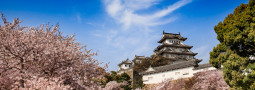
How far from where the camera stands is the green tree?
9.79 m

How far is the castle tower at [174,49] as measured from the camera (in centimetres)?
4359

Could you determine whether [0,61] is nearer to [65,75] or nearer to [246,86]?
[65,75]

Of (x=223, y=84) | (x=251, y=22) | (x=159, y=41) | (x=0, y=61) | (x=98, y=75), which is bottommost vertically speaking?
(x=223, y=84)

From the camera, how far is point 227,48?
11398 mm

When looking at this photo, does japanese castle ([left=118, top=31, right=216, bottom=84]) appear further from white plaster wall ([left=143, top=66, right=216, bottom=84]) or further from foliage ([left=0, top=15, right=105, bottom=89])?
foliage ([left=0, top=15, right=105, bottom=89])

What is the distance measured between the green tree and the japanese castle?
44.9 ft

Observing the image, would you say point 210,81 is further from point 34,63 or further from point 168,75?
point 34,63

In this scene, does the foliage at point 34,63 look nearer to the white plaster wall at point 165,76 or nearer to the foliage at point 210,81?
the foliage at point 210,81

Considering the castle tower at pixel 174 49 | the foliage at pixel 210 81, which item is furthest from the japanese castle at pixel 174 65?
the foliage at pixel 210 81

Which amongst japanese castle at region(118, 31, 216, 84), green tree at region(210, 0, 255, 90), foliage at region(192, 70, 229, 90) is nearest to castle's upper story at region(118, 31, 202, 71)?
japanese castle at region(118, 31, 216, 84)

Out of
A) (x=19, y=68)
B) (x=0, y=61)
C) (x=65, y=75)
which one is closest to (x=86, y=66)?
(x=65, y=75)

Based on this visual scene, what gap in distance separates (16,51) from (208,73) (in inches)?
817

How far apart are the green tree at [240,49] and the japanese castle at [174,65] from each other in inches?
539

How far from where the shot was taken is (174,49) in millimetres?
46750
